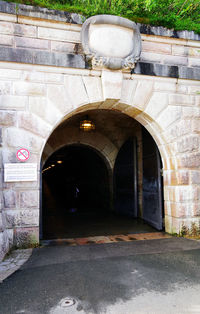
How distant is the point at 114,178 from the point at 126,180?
3.31ft

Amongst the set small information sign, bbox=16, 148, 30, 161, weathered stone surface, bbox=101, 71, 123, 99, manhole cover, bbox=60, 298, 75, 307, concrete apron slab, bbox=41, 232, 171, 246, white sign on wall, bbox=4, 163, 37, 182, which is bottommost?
concrete apron slab, bbox=41, 232, 171, 246

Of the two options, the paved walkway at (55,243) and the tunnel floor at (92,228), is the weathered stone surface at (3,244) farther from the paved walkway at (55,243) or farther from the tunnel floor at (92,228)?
the tunnel floor at (92,228)

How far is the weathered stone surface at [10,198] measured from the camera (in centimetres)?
338

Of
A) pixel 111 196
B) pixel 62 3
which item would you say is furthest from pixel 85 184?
pixel 62 3

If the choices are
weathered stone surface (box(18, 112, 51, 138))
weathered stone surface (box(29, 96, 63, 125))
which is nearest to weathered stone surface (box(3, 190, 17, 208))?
weathered stone surface (box(18, 112, 51, 138))

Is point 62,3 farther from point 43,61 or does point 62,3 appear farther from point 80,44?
point 43,61

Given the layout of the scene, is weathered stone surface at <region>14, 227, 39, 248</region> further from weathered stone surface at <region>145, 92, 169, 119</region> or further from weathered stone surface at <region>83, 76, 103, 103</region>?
weathered stone surface at <region>145, 92, 169, 119</region>

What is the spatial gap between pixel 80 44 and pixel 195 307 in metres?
3.78

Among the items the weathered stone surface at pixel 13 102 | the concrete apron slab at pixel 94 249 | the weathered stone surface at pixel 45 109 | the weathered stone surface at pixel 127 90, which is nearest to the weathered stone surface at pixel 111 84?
the weathered stone surface at pixel 127 90

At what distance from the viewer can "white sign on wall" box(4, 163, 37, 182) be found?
3.38 metres

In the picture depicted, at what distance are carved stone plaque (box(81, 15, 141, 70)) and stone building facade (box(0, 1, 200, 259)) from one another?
0.15 metres

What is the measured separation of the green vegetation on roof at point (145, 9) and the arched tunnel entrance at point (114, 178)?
2.24m

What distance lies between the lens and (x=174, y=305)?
193 centimetres

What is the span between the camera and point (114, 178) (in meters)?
7.57
